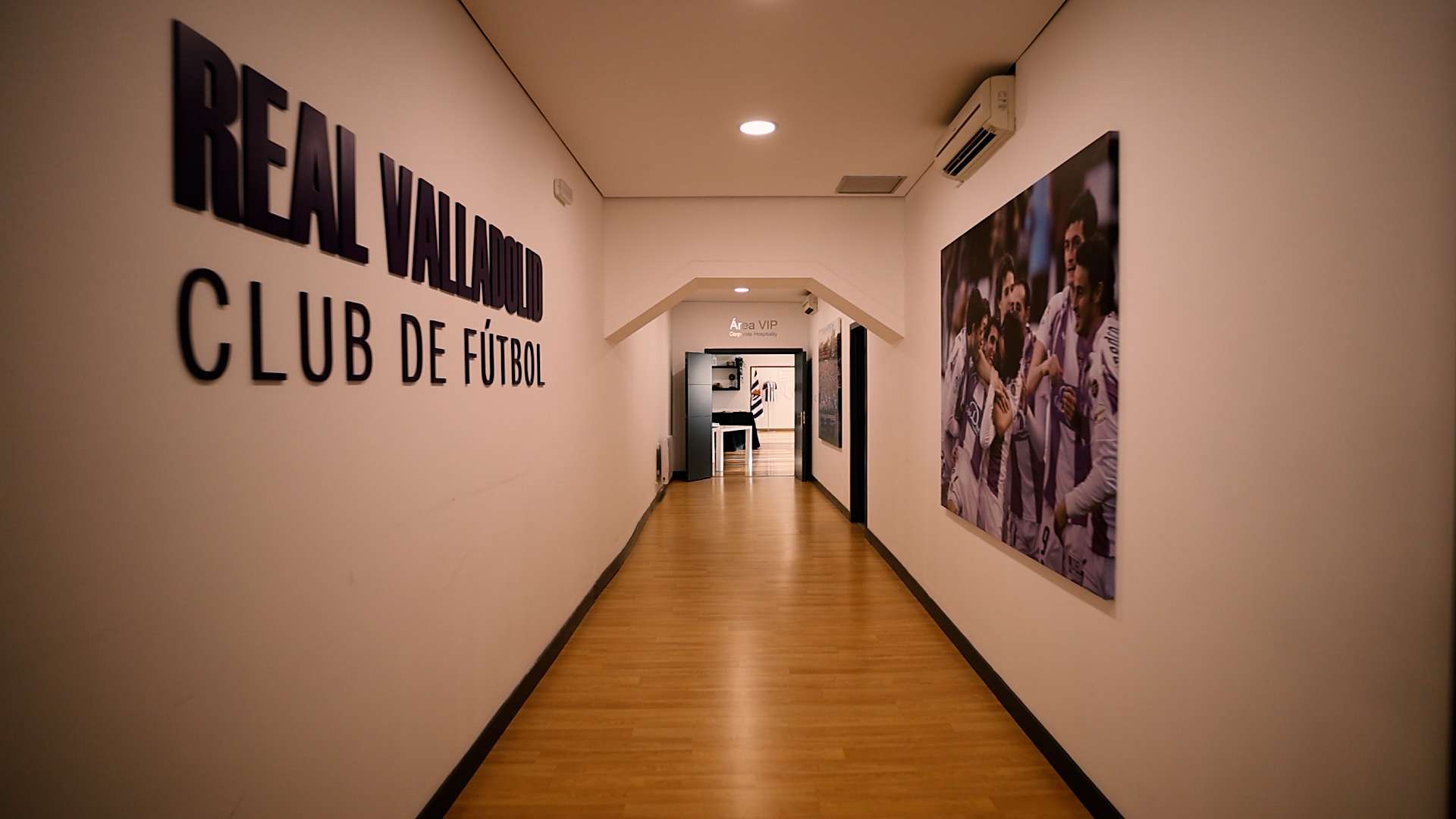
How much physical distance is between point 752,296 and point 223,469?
8527 mm

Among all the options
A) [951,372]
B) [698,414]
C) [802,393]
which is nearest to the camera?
[951,372]

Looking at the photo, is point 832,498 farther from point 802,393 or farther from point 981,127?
point 981,127

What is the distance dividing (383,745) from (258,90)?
1752 mm

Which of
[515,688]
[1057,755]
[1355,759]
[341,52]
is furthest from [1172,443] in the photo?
[515,688]

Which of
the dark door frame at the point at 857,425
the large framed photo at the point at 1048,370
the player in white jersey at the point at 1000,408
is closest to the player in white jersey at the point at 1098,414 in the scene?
the large framed photo at the point at 1048,370

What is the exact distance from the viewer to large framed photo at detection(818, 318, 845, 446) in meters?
7.62

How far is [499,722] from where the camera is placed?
2.62 meters

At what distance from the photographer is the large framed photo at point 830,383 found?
25.0 feet

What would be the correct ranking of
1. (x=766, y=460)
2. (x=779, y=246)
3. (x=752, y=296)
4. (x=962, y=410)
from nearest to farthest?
(x=962, y=410)
(x=779, y=246)
(x=752, y=296)
(x=766, y=460)

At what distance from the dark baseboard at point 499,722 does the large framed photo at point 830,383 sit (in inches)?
168

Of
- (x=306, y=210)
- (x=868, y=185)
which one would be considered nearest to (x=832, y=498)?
(x=868, y=185)

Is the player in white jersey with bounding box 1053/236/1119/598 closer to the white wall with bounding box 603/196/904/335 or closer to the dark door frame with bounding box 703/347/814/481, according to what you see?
the white wall with bounding box 603/196/904/335

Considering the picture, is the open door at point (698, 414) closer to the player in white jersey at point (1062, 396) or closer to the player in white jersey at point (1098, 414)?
the player in white jersey at point (1062, 396)

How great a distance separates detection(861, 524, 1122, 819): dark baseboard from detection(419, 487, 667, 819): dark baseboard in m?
2.31
